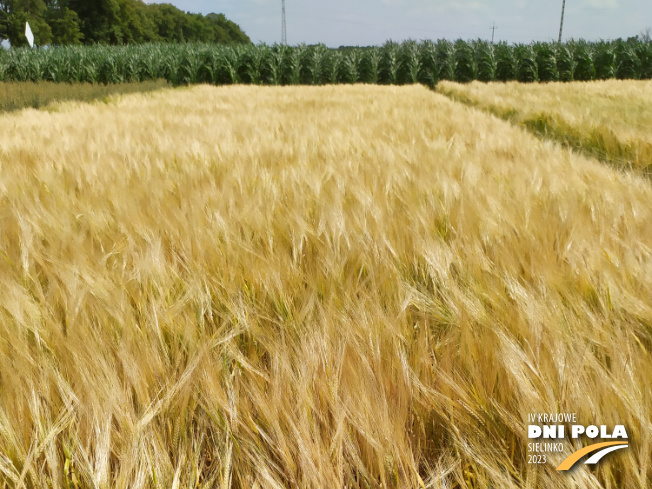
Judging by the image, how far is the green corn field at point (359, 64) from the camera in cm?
1816

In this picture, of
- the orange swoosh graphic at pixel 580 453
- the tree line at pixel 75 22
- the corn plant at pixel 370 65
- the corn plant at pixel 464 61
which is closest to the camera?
the orange swoosh graphic at pixel 580 453

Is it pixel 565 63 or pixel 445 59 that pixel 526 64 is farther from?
pixel 445 59

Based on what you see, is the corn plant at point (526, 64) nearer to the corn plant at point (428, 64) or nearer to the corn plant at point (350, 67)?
the corn plant at point (428, 64)

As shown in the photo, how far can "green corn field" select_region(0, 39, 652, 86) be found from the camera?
18.2 m

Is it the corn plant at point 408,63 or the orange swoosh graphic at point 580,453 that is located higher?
the corn plant at point 408,63

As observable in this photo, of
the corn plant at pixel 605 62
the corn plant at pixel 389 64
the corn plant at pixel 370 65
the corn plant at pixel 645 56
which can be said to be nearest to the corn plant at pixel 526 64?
the corn plant at pixel 605 62

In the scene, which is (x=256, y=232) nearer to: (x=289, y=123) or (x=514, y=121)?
(x=289, y=123)

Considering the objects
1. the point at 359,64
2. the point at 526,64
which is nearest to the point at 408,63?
the point at 359,64

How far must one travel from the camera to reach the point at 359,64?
1869 centimetres

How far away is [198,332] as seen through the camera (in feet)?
2.25

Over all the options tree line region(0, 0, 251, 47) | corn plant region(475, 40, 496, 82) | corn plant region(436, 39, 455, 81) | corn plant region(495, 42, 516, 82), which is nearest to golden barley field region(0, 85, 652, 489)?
corn plant region(436, 39, 455, 81)

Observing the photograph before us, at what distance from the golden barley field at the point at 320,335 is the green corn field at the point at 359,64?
18.1 meters

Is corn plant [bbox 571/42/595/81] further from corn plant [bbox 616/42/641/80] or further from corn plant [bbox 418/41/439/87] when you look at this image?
corn plant [bbox 418/41/439/87]

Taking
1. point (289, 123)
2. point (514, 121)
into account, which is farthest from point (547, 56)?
point (289, 123)
